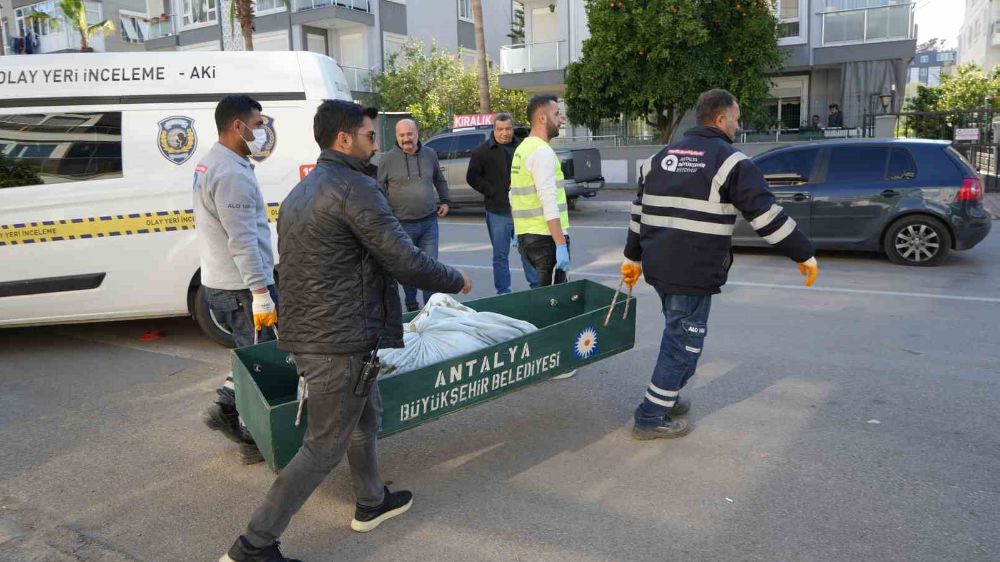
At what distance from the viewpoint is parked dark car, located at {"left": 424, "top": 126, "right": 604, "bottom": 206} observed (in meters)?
15.8

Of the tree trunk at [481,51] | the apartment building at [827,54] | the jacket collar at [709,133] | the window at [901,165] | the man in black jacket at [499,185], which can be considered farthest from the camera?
the apartment building at [827,54]

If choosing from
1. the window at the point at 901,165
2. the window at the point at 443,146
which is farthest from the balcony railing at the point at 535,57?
the window at the point at 901,165

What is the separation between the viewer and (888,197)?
30.3 feet

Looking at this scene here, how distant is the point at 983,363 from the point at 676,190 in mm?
3027

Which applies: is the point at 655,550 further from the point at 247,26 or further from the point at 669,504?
the point at 247,26

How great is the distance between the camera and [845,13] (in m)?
21.4

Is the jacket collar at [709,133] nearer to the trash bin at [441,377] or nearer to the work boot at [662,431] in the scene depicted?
the trash bin at [441,377]

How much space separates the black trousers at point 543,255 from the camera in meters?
5.62

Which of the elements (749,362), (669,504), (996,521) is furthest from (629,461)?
(749,362)

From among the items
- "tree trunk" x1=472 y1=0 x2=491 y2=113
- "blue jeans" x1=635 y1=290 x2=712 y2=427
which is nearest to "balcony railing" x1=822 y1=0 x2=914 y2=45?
"tree trunk" x1=472 y1=0 x2=491 y2=113

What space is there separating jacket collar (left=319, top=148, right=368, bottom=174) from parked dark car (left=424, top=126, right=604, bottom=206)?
41.6 feet

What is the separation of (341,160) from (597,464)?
2.09m

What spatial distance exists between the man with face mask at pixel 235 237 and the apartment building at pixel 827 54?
62.0 ft

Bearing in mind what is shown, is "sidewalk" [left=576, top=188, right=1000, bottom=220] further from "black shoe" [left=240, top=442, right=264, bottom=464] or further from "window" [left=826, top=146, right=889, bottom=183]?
"black shoe" [left=240, top=442, right=264, bottom=464]
